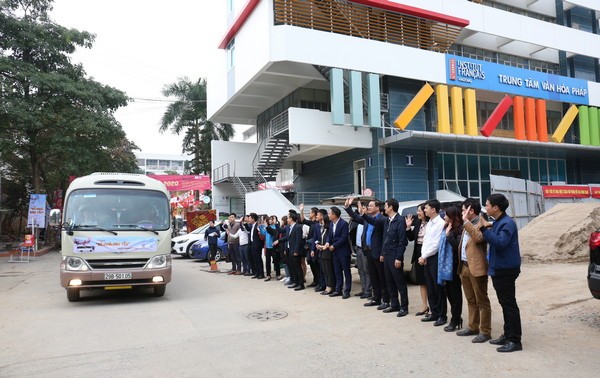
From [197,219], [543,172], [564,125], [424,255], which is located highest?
[564,125]

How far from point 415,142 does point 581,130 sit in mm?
13059

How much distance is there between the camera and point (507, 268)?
5020 mm

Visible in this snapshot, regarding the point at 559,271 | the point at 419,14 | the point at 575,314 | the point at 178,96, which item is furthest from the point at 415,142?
the point at 178,96

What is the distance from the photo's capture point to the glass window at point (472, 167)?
2552 centimetres

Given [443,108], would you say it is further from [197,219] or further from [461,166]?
[197,219]

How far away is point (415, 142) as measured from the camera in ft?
A: 69.1

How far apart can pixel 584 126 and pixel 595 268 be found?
1015 inches

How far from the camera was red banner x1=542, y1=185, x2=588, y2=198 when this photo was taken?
1956cm

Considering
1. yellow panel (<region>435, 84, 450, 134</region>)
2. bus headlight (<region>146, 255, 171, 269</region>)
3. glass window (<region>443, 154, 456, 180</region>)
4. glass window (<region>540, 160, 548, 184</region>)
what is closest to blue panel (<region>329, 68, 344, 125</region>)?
yellow panel (<region>435, 84, 450, 134</region>)

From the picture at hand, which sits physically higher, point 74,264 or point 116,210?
point 116,210

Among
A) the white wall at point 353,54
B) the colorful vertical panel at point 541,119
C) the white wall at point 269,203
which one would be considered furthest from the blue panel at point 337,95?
the colorful vertical panel at point 541,119

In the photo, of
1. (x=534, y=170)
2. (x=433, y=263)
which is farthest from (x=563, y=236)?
(x=534, y=170)

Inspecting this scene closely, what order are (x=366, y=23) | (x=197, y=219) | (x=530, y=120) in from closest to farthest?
1. (x=366, y=23)
2. (x=197, y=219)
3. (x=530, y=120)

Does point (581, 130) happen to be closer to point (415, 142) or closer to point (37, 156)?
point (415, 142)
